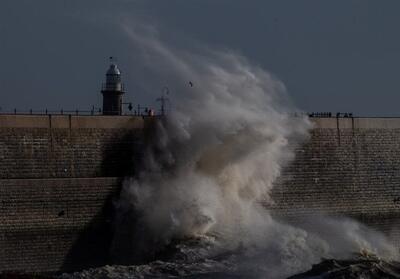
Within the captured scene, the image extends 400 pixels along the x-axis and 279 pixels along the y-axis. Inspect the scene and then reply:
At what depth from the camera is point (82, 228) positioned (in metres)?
24.5

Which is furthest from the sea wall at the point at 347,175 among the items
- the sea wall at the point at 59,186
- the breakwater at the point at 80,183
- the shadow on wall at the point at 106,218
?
the sea wall at the point at 59,186

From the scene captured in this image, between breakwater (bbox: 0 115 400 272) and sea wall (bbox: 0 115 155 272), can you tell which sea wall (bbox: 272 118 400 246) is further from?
sea wall (bbox: 0 115 155 272)

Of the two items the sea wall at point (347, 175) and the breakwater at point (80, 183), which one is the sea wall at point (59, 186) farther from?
the sea wall at point (347, 175)

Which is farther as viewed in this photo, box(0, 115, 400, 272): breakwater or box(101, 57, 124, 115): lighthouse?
box(101, 57, 124, 115): lighthouse

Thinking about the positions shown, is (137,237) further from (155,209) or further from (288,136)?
(288,136)

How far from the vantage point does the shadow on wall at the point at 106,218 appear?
24.3 metres

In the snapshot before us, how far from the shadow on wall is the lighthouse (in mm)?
6104

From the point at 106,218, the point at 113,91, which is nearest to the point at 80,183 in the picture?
the point at 106,218

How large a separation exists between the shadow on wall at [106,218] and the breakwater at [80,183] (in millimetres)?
22

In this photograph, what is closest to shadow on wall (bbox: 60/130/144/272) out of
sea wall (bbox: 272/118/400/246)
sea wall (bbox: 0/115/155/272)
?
sea wall (bbox: 0/115/155/272)

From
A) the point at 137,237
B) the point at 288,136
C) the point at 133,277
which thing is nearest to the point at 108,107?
the point at 288,136

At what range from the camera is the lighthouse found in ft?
107

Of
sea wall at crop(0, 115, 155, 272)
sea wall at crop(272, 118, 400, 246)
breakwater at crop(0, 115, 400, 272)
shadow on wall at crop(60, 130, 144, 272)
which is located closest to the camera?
sea wall at crop(0, 115, 155, 272)

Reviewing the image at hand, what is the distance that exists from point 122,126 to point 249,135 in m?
3.33
